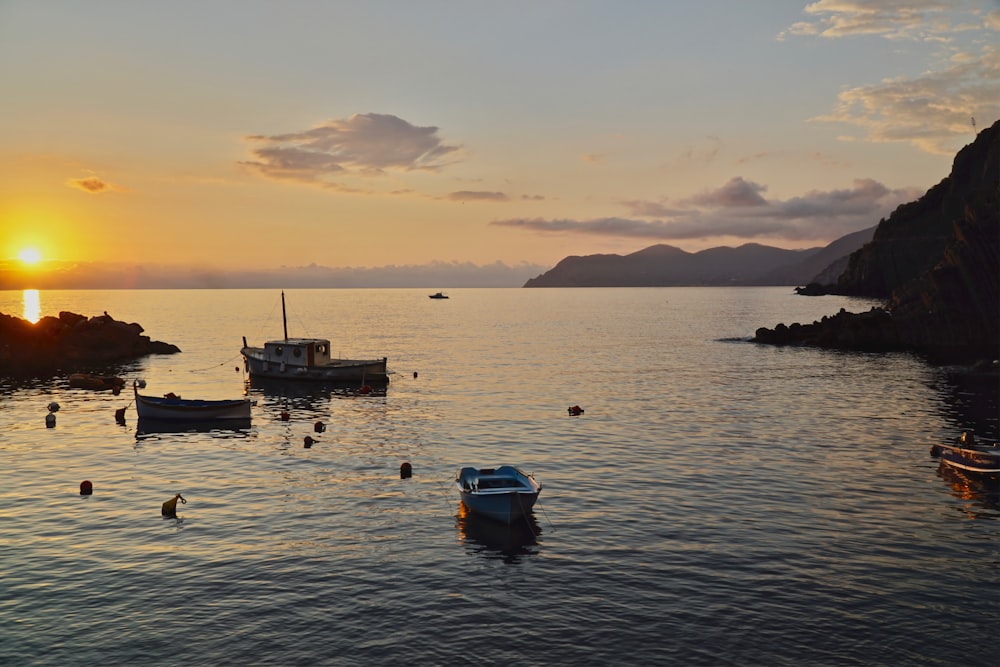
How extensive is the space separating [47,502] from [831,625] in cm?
3592

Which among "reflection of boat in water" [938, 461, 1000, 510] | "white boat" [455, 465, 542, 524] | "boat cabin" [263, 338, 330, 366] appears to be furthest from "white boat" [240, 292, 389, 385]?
"reflection of boat in water" [938, 461, 1000, 510]

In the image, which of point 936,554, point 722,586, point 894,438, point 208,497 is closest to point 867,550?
point 936,554

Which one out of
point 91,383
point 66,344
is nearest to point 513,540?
point 91,383

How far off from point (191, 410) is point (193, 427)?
1.71m

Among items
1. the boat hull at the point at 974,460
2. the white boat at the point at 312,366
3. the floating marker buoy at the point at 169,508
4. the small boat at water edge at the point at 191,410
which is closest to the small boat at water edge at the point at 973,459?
the boat hull at the point at 974,460

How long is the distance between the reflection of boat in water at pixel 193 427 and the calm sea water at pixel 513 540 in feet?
2.45

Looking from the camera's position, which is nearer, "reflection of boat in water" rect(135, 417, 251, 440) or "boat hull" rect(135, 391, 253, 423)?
"reflection of boat in water" rect(135, 417, 251, 440)

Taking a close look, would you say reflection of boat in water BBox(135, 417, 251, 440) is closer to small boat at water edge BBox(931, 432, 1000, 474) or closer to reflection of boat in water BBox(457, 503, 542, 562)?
reflection of boat in water BBox(457, 503, 542, 562)

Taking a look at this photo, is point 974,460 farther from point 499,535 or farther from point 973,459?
point 499,535

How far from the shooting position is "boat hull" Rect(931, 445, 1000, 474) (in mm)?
38781

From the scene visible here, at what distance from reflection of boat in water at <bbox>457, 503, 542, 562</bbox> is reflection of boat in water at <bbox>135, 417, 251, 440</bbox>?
91.0 ft

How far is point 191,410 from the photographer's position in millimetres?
58906

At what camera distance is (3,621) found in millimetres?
23438

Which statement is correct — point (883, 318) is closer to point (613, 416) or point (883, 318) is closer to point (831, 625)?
point (613, 416)
